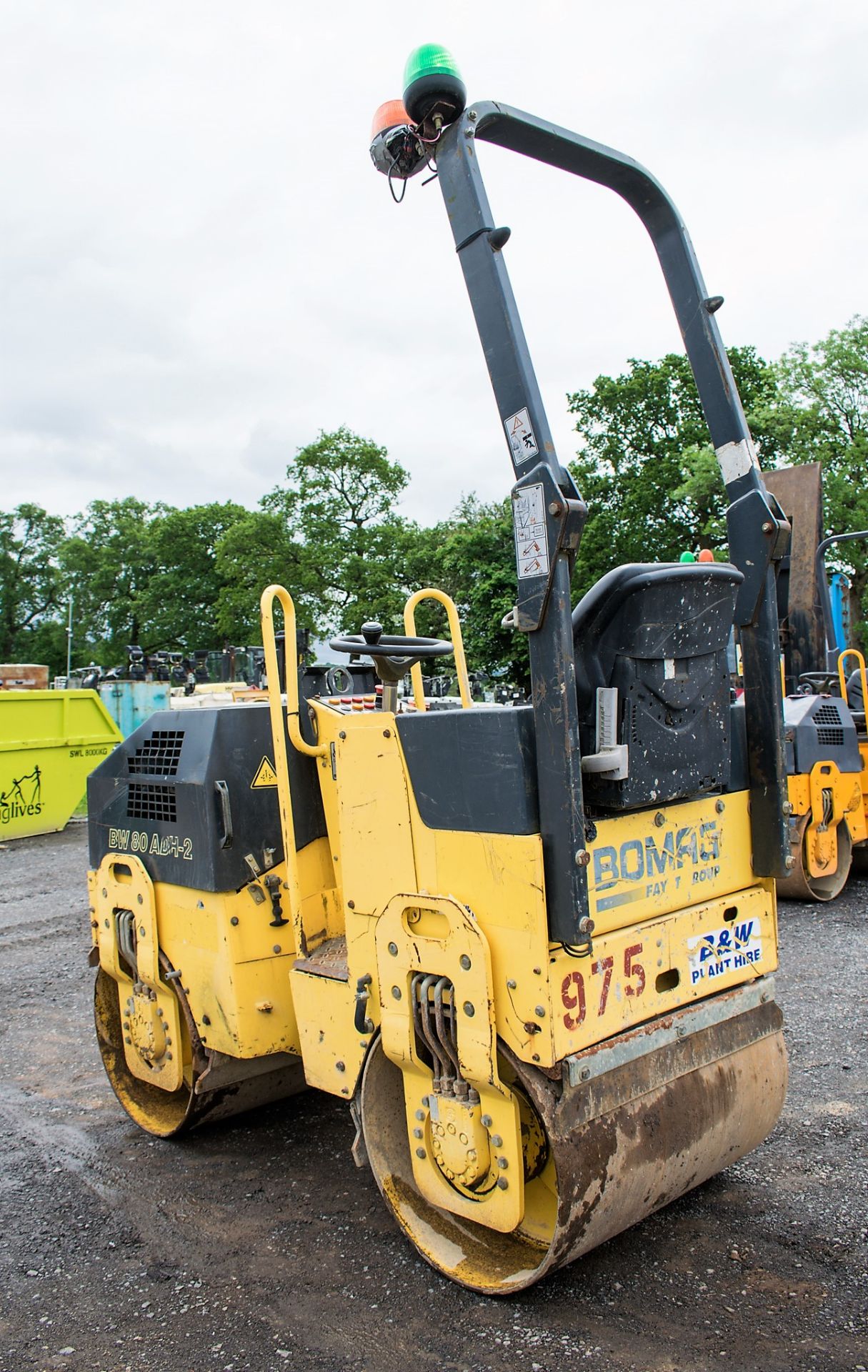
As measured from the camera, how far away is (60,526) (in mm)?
50062

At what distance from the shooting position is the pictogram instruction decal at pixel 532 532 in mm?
2352

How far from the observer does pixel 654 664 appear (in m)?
2.52

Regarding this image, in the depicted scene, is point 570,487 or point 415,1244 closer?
point 570,487

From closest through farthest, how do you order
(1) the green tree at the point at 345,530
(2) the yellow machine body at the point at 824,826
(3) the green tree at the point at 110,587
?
(2) the yellow machine body at the point at 824,826
(1) the green tree at the point at 345,530
(3) the green tree at the point at 110,587

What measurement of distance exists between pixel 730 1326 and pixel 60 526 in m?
51.9

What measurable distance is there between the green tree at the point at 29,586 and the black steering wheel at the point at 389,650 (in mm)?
46983

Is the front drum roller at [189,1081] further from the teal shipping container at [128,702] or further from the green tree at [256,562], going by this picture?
the green tree at [256,562]

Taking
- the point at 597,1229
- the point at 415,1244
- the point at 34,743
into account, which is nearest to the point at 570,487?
the point at 597,1229

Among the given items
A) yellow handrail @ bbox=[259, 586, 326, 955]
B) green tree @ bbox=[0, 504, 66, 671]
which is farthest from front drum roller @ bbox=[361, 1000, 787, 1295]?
green tree @ bbox=[0, 504, 66, 671]

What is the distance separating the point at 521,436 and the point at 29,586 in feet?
165

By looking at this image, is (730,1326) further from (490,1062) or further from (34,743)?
(34,743)

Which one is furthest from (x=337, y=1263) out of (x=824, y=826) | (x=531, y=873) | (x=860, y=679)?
(x=860, y=679)

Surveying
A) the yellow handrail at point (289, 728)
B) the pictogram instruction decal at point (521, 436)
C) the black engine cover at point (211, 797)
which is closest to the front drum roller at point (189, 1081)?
the black engine cover at point (211, 797)

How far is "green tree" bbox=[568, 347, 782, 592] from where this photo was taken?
30.5 metres
